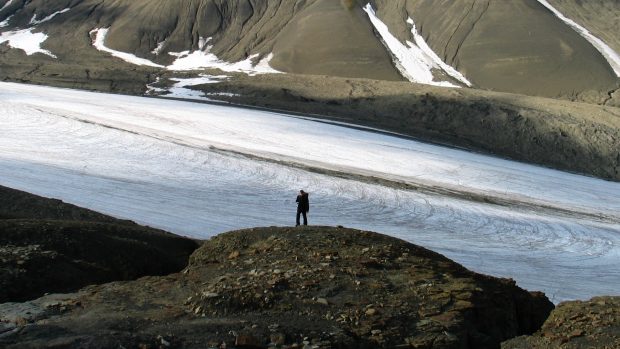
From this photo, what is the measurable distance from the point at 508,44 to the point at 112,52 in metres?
49.3

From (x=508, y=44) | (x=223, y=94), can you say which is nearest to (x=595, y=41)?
(x=508, y=44)

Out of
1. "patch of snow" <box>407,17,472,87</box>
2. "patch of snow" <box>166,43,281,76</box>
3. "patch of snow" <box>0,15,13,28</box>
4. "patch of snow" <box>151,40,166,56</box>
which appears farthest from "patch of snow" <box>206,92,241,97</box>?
"patch of snow" <box>0,15,13,28</box>

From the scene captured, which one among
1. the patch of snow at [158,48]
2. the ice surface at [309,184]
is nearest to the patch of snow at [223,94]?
the ice surface at [309,184]

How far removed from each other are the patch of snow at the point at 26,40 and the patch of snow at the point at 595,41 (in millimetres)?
64528

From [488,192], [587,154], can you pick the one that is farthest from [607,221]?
[587,154]

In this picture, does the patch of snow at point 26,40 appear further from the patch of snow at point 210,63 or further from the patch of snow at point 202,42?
the patch of snow at point 202,42

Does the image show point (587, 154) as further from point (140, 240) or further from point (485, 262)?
point (140, 240)

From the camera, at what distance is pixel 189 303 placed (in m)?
8.34

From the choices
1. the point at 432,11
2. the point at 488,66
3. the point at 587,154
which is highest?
the point at 432,11

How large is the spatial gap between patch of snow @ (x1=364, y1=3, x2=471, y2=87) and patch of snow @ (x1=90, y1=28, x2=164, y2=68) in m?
28.6

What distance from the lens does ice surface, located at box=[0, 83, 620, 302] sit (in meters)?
19.2

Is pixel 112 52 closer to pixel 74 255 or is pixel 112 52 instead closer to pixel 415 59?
pixel 415 59

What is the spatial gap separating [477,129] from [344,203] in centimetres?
2603

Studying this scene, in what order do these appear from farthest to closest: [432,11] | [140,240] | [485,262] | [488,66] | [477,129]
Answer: [432,11] < [488,66] < [477,129] < [485,262] < [140,240]
